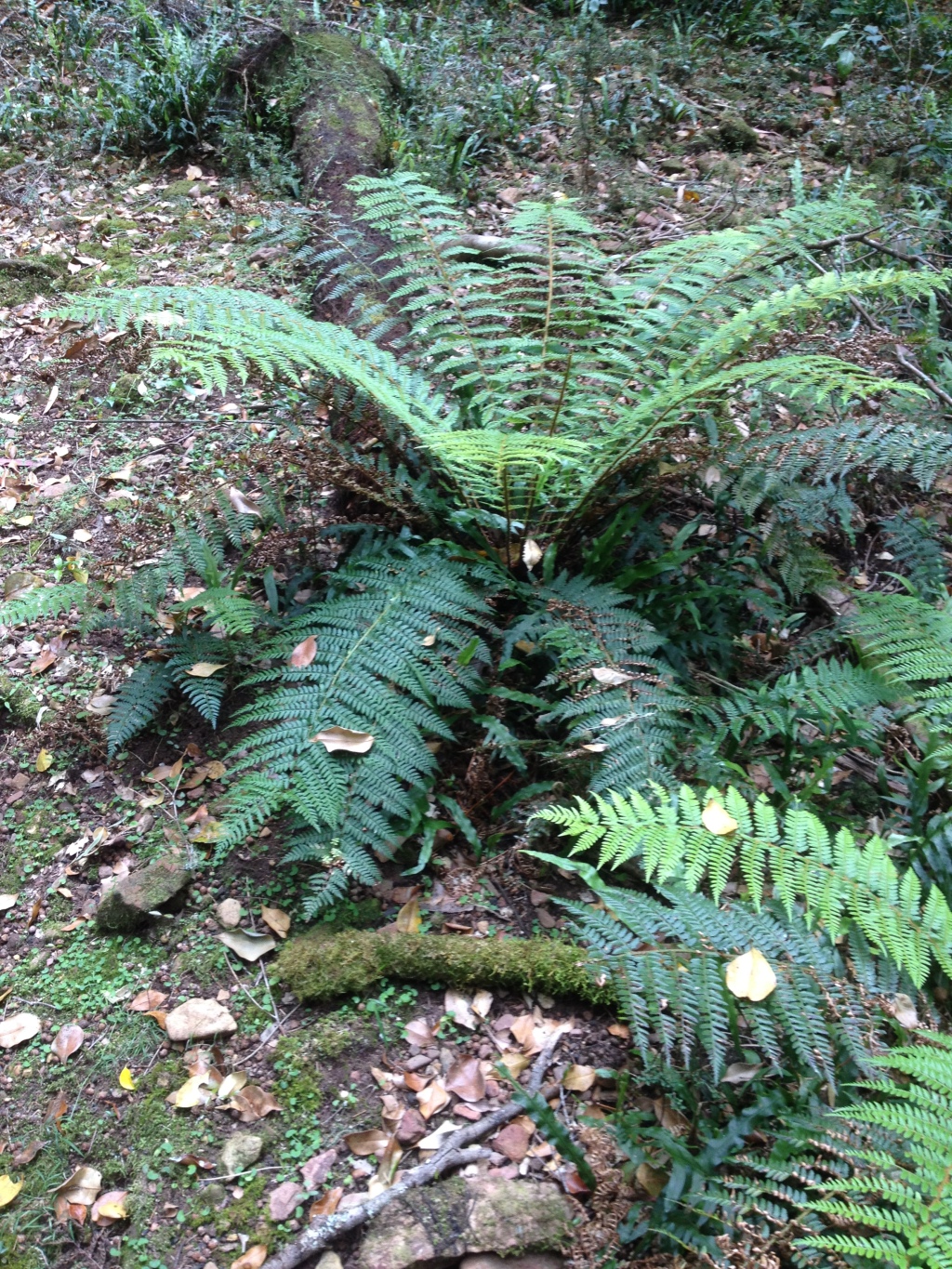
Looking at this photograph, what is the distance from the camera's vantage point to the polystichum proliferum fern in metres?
2.36

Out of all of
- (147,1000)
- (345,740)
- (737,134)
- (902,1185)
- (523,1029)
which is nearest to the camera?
(902,1185)

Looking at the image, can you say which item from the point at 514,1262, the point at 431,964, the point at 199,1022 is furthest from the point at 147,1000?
the point at 514,1262

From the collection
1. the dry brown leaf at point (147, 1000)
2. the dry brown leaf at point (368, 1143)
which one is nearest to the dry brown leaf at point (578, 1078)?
the dry brown leaf at point (368, 1143)

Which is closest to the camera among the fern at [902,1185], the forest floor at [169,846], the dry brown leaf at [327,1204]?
the fern at [902,1185]

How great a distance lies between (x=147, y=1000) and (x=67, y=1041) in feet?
0.66

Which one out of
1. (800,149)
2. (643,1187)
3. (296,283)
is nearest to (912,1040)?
(643,1187)

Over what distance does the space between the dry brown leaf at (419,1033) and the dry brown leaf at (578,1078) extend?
33 centimetres

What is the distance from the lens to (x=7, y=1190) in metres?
1.85

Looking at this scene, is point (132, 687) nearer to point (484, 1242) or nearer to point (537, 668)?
point (537, 668)

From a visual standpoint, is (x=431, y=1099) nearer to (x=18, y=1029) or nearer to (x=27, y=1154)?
(x=27, y=1154)

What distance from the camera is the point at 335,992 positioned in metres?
2.10

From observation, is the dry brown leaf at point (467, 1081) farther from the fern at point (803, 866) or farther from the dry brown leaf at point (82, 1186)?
the dry brown leaf at point (82, 1186)

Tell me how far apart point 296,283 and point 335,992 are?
11.4 ft

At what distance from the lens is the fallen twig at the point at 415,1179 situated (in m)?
1.71
